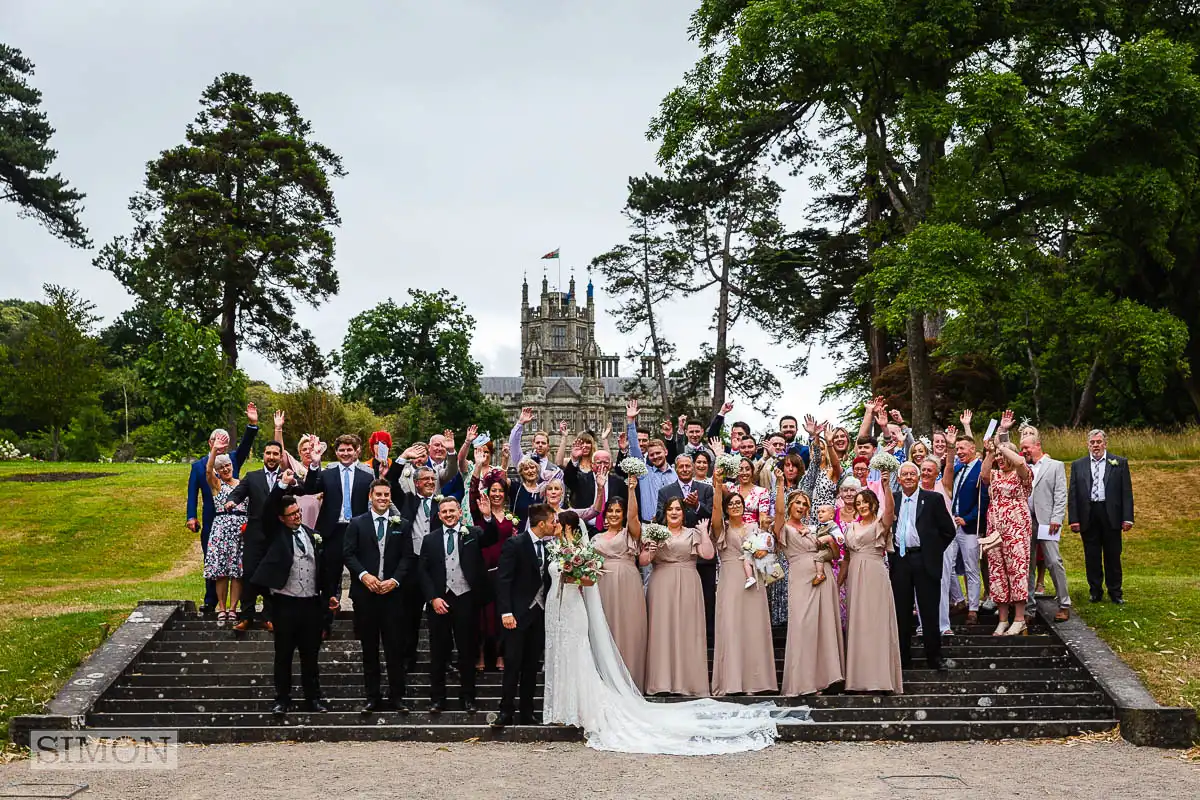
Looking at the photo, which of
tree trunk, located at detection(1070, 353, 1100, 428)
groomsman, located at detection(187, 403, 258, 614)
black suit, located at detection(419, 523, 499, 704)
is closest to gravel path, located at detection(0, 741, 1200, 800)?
black suit, located at detection(419, 523, 499, 704)

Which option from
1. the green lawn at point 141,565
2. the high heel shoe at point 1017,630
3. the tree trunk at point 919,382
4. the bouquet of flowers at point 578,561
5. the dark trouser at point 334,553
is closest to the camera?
the bouquet of flowers at point 578,561

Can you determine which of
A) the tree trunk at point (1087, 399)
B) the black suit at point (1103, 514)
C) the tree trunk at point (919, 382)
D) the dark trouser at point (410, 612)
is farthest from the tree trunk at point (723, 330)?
the dark trouser at point (410, 612)

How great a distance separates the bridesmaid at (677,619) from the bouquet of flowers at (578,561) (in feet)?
2.97

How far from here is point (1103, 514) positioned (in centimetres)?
1277

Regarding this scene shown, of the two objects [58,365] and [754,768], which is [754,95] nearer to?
[754,768]

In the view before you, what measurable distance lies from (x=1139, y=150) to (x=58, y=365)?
2872 centimetres

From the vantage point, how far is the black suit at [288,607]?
31.9 feet

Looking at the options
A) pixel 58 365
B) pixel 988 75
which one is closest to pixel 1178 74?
pixel 988 75

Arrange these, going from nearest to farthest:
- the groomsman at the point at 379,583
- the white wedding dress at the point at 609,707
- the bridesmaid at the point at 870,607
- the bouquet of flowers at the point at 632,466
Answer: the white wedding dress at the point at 609,707 → the groomsman at the point at 379,583 → the bridesmaid at the point at 870,607 → the bouquet of flowers at the point at 632,466

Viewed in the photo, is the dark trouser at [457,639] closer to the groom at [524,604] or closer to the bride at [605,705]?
the groom at [524,604]

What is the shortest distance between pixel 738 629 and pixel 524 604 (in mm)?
2067

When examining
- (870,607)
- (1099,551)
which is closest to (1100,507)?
(1099,551)

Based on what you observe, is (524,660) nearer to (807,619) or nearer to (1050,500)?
(807,619)

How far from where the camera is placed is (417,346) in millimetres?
62812
